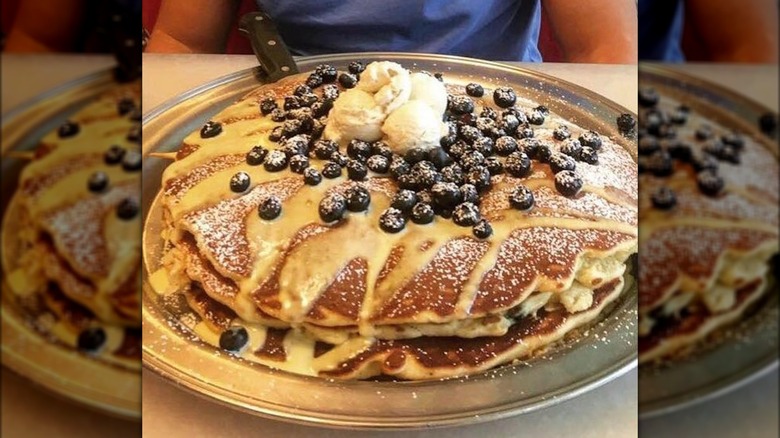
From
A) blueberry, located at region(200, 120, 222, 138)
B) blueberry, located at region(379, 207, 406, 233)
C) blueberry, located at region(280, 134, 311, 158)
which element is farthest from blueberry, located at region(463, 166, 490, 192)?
blueberry, located at region(200, 120, 222, 138)

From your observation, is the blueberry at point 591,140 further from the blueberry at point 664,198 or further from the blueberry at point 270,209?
the blueberry at point 270,209

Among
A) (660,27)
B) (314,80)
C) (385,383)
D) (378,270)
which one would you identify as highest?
(660,27)

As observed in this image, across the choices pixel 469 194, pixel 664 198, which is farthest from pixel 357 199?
pixel 664 198

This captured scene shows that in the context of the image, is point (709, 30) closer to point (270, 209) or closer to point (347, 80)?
point (347, 80)

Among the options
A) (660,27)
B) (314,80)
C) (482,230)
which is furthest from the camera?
(660,27)

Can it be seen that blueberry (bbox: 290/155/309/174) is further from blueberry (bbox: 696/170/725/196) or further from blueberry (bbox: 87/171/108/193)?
blueberry (bbox: 696/170/725/196)

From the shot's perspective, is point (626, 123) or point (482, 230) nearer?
point (482, 230)

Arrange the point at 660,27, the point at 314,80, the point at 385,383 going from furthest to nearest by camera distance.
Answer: the point at 660,27 < the point at 314,80 < the point at 385,383
